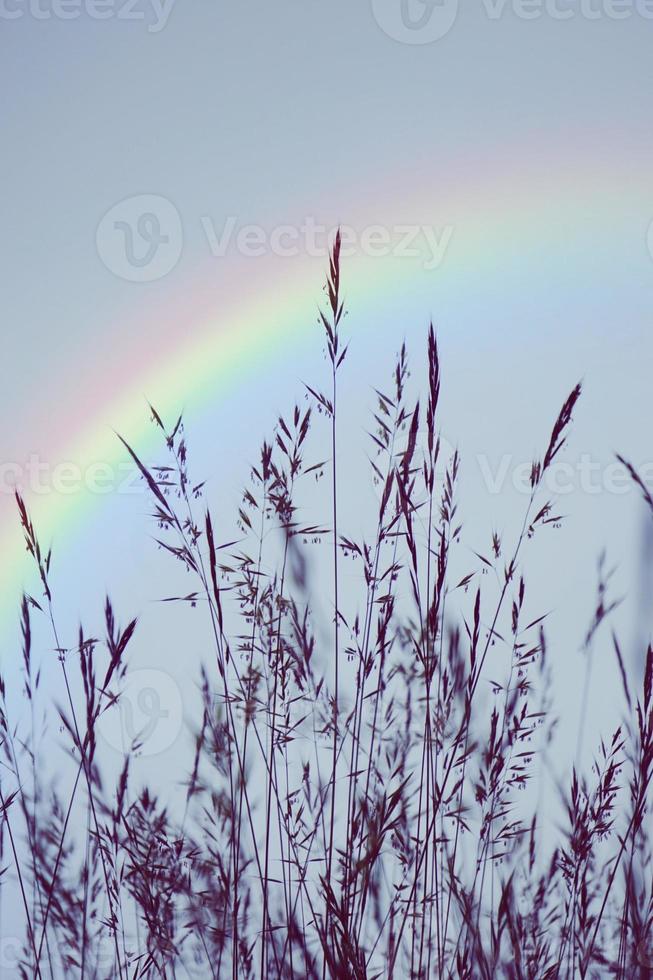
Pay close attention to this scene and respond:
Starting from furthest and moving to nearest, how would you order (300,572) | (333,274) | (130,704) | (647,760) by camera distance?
(130,704), (300,572), (333,274), (647,760)

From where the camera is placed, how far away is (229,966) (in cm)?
149

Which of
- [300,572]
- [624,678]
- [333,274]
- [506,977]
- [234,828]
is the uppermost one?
[333,274]

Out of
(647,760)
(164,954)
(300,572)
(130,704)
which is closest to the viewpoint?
(647,760)

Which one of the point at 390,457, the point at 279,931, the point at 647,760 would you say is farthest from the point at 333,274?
the point at 279,931

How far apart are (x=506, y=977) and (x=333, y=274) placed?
115 centimetres

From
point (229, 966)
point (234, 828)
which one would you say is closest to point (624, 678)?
point (234, 828)

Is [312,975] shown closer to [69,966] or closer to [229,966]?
[229,966]

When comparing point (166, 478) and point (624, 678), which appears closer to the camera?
point (624, 678)

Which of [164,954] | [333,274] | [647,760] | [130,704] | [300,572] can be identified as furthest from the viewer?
[130,704]

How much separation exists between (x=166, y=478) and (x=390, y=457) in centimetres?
36

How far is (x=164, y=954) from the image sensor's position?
1.43 m

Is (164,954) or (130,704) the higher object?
(130,704)

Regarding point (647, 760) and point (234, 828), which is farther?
point (234, 828)

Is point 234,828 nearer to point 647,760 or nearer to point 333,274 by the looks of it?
→ point 647,760
